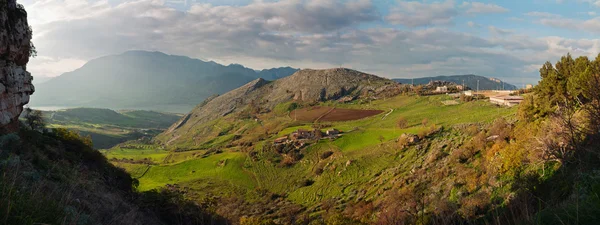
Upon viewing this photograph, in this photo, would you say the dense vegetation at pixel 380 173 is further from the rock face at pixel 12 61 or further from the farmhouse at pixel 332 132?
the farmhouse at pixel 332 132

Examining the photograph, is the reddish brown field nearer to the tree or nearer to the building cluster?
the building cluster

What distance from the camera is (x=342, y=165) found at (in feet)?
173

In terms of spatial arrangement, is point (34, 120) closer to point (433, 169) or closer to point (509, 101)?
point (433, 169)

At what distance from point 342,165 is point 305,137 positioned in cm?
2707

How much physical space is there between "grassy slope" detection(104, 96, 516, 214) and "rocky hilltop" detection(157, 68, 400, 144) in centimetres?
6507

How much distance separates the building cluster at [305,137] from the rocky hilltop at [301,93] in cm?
6407

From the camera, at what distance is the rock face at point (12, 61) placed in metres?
19.4

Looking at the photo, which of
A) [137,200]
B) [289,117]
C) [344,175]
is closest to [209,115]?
[289,117]

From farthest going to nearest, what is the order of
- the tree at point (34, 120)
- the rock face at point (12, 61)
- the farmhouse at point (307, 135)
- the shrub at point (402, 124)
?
1. the farmhouse at point (307, 135)
2. the shrub at point (402, 124)
3. the tree at point (34, 120)
4. the rock face at point (12, 61)

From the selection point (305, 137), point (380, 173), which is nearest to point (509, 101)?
point (380, 173)

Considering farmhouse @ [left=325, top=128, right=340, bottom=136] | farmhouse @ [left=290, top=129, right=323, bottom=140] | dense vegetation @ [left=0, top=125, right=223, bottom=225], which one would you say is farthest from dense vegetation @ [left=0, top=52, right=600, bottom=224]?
farmhouse @ [left=290, top=129, right=323, bottom=140]

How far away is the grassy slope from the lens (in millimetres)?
44062

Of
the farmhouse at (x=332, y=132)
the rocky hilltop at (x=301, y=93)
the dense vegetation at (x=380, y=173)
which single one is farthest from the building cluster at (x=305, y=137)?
the rocky hilltop at (x=301, y=93)

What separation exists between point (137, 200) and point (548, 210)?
75.9ft
